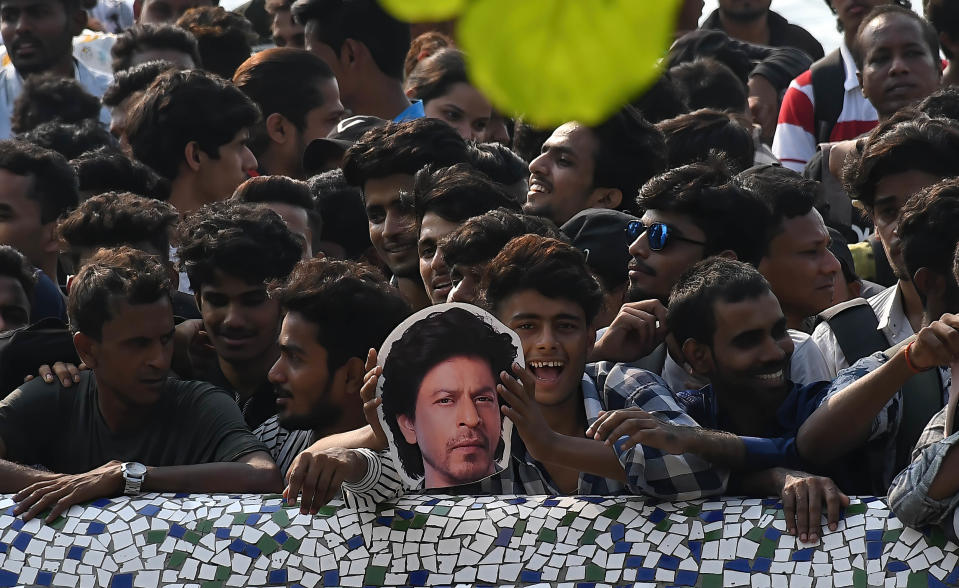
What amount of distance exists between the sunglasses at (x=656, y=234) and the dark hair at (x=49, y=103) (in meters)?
3.04

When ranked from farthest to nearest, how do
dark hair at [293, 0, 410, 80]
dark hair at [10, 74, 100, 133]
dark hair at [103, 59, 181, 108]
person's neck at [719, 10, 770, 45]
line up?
person's neck at [719, 10, 770, 45] < dark hair at [10, 74, 100, 133] < dark hair at [103, 59, 181, 108] < dark hair at [293, 0, 410, 80]

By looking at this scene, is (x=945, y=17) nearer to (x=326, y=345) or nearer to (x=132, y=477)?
(x=326, y=345)

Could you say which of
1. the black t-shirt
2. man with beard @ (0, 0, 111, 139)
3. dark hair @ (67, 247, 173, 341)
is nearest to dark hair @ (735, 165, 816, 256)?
the black t-shirt

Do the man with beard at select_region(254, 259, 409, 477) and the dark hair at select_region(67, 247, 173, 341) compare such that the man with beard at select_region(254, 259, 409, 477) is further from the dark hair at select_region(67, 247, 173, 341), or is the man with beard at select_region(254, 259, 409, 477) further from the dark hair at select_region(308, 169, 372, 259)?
the dark hair at select_region(308, 169, 372, 259)

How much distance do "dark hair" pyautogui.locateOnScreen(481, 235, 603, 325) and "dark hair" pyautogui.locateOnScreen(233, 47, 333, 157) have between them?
7.17 feet

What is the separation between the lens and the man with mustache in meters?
3.75

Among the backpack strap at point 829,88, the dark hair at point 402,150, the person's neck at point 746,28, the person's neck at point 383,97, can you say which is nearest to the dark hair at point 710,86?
the backpack strap at point 829,88

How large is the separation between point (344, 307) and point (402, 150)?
0.91 m

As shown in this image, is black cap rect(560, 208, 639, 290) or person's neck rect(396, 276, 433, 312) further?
person's neck rect(396, 276, 433, 312)

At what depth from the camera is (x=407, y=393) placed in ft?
9.25

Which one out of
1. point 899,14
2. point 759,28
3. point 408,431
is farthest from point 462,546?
point 759,28

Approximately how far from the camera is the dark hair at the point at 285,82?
516 centimetres

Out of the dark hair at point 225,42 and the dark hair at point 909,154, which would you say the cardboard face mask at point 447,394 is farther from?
the dark hair at point 225,42

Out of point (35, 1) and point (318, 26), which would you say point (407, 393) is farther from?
point (35, 1)
